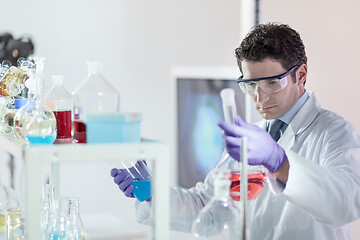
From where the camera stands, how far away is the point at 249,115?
4.50 m

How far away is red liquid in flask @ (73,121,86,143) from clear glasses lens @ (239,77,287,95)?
0.78 m

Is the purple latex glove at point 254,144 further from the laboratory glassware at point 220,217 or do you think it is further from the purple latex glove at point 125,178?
the purple latex glove at point 125,178

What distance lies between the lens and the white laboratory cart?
1.22 metres

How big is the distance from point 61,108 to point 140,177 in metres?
0.37

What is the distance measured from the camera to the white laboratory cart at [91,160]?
1217 mm

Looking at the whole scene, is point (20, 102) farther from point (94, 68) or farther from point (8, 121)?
point (94, 68)

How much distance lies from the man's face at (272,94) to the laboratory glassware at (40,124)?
976 millimetres

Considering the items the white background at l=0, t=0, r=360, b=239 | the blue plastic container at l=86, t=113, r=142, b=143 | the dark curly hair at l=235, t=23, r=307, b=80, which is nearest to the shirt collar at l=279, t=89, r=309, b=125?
the dark curly hair at l=235, t=23, r=307, b=80

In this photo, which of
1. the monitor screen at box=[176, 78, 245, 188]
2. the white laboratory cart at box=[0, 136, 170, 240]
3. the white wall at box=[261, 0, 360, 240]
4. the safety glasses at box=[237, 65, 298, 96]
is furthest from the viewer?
the monitor screen at box=[176, 78, 245, 188]

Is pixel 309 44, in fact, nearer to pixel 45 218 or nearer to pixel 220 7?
pixel 220 7

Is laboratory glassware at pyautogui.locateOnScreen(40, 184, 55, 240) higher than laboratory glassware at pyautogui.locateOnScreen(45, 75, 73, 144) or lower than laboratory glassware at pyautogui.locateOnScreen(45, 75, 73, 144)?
lower

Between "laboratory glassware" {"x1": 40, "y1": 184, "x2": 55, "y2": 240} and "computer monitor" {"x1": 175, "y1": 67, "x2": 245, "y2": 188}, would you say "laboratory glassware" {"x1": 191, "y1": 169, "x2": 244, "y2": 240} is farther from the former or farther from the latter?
"computer monitor" {"x1": 175, "y1": 67, "x2": 245, "y2": 188}

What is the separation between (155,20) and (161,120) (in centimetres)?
93

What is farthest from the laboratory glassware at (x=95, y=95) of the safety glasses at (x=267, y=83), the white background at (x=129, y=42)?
the white background at (x=129, y=42)
